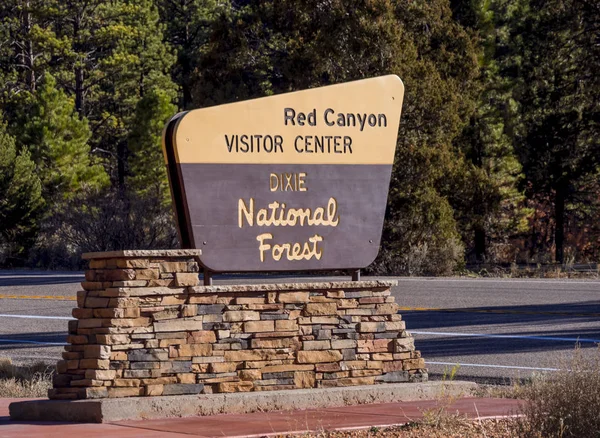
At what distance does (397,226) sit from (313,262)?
60.3 ft

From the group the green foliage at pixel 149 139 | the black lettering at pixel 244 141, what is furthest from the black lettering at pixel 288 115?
the green foliage at pixel 149 139

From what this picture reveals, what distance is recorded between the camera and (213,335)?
8.82m

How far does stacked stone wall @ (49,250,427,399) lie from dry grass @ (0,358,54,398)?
2242 millimetres

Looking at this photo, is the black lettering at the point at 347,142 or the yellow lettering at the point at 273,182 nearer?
the yellow lettering at the point at 273,182

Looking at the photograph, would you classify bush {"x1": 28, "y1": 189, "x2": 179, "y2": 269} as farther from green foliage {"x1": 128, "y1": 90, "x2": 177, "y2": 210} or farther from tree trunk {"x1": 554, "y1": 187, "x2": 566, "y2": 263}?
tree trunk {"x1": 554, "y1": 187, "x2": 566, "y2": 263}

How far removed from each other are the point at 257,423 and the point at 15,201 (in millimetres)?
27085

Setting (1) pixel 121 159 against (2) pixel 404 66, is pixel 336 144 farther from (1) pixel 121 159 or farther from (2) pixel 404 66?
(1) pixel 121 159

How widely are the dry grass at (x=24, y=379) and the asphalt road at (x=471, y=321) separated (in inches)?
48.2

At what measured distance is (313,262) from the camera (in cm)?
972

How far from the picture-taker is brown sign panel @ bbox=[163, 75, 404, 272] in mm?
9203

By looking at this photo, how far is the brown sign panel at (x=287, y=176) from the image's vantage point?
920cm

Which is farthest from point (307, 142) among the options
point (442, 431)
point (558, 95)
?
point (558, 95)

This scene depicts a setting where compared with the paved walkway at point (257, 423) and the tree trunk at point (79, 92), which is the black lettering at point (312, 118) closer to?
the paved walkway at point (257, 423)

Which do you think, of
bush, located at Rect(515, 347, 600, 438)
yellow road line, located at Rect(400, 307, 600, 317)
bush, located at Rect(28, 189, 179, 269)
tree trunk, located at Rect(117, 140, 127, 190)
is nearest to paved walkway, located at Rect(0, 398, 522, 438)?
bush, located at Rect(515, 347, 600, 438)
